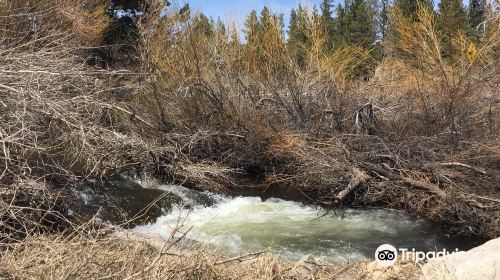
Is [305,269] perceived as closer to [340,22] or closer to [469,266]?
[469,266]

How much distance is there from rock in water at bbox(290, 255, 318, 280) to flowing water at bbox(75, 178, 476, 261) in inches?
63.2

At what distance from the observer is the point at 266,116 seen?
37.2ft

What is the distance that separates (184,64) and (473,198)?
6.80 meters

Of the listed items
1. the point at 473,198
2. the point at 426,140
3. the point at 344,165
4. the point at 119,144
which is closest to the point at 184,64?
the point at 119,144

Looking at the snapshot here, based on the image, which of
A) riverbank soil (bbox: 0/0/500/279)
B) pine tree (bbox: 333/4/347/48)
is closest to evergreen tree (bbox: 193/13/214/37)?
riverbank soil (bbox: 0/0/500/279)

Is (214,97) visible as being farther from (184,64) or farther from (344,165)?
(344,165)

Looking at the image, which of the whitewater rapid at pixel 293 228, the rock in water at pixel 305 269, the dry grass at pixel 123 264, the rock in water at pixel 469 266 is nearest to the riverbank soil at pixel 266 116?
the whitewater rapid at pixel 293 228

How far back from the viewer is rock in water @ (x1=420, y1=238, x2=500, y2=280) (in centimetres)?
381

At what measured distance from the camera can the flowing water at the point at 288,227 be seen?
287 inches

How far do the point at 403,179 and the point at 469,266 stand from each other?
4.93 m

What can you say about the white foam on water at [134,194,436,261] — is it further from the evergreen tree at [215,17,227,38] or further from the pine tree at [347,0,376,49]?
the pine tree at [347,0,376,49]

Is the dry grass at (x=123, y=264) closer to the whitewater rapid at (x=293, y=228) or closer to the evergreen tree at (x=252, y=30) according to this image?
the whitewater rapid at (x=293, y=228)

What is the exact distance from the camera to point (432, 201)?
859cm

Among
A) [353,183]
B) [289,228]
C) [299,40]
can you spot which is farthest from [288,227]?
[299,40]
